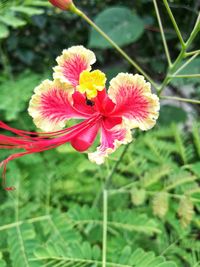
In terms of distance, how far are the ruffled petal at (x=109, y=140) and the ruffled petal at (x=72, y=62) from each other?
0.15 m

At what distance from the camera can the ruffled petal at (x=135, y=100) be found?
43.1 inches

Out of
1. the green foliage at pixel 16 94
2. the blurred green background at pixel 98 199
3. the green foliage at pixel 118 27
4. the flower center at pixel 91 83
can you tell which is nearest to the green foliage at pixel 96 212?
the blurred green background at pixel 98 199

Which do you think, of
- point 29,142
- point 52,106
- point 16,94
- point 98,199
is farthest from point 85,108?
point 16,94

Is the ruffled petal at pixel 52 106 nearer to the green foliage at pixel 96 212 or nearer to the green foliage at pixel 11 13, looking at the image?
the green foliage at pixel 96 212

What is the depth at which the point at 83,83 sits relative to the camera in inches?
46.0

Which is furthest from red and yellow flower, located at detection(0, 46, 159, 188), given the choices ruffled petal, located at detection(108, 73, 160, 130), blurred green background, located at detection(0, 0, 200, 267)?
blurred green background, located at detection(0, 0, 200, 267)

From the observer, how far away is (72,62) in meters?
1.19

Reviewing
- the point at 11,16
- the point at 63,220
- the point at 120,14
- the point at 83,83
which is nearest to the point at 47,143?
the point at 83,83

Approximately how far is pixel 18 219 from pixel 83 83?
1.91 ft

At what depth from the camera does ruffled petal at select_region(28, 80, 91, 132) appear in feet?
3.86

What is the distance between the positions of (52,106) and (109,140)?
0.18 m

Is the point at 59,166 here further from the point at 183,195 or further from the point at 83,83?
the point at 83,83

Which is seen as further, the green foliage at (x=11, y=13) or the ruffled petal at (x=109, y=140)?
the green foliage at (x=11, y=13)

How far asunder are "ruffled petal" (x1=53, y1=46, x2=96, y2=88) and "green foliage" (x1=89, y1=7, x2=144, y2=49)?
1045 millimetres
